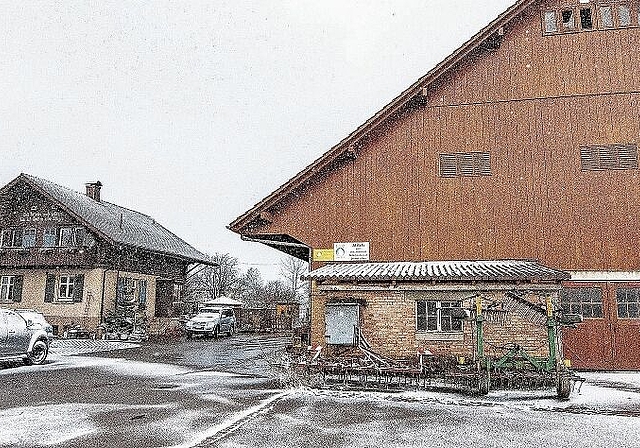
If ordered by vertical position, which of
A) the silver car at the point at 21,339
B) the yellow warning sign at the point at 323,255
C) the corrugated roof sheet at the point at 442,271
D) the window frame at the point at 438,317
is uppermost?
the yellow warning sign at the point at 323,255

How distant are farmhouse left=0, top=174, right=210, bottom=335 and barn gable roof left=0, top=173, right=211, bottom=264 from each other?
87mm

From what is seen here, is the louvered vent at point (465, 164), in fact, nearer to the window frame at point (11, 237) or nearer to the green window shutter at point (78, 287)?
the green window shutter at point (78, 287)

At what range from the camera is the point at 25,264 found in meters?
30.2

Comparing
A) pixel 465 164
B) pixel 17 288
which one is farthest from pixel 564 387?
pixel 17 288

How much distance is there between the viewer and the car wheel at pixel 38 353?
17.1 m

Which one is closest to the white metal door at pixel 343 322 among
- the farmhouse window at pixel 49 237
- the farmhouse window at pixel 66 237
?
the farmhouse window at pixel 66 237

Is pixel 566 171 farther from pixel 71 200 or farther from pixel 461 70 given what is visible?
pixel 71 200

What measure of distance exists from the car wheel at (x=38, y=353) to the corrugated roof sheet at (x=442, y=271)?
809cm

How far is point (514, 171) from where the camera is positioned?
1714cm

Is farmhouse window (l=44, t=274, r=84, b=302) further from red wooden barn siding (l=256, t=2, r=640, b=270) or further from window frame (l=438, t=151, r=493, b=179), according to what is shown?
window frame (l=438, t=151, r=493, b=179)

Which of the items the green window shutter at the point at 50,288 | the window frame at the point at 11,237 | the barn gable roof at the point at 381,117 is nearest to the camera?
the barn gable roof at the point at 381,117

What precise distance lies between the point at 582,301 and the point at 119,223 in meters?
26.0

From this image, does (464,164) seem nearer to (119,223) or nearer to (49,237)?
(49,237)

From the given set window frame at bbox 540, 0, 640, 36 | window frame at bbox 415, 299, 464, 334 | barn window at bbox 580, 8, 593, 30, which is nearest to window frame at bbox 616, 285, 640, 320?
window frame at bbox 415, 299, 464, 334
